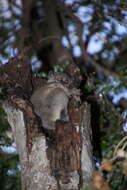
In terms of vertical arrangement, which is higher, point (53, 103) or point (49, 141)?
point (53, 103)

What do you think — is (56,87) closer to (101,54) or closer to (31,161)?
(31,161)

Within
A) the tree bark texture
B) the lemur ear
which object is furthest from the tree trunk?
the lemur ear

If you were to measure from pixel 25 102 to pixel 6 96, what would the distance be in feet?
0.63

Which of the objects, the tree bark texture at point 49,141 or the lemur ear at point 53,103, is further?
the lemur ear at point 53,103

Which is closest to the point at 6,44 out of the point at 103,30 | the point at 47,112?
the point at 103,30

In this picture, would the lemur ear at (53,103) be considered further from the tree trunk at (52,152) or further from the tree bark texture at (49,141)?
the tree trunk at (52,152)

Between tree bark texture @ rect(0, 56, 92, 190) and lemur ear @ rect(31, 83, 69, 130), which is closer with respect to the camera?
tree bark texture @ rect(0, 56, 92, 190)

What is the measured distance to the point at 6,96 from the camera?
3285mm

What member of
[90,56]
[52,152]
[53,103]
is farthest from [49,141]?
[90,56]

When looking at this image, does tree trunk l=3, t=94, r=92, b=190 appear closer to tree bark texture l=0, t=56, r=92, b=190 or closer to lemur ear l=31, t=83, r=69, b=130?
tree bark texture l=0, t=56, r=92, b=190

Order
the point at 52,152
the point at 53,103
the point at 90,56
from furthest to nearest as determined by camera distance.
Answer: the point at 90,56, the point at 53,103, the point at 52,152

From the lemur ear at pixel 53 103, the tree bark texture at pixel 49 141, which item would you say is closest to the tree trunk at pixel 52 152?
the tree bark texture at pixel 49 141

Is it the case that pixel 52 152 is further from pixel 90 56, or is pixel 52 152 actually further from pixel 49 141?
pixel 90 56

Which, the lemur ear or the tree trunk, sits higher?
the lemur ear
